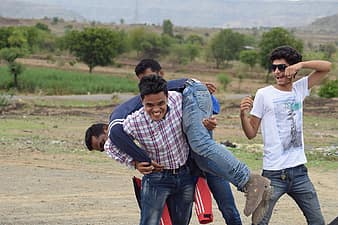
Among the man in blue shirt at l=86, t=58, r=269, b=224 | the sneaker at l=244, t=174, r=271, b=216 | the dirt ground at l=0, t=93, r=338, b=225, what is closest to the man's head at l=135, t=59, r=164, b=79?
the man in blue shirt at l=86, t=58, r=269, b=224

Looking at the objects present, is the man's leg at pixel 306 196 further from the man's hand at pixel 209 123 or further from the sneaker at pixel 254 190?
the man's hand at pixel 209 123

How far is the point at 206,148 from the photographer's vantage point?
5.32m

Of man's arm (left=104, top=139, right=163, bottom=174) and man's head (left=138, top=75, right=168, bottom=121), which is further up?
man's head (left=138, top=75, right=168, bottom=121)

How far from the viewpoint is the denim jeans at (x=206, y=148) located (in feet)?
17.5

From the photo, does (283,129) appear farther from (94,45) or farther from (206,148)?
(94,45)

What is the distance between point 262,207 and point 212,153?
0.62 meters

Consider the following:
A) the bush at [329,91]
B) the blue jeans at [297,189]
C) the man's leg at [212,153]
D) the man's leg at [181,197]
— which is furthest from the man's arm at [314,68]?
the bush at [329,91]

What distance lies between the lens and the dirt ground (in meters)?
9.86

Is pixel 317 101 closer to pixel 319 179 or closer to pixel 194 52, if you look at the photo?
pixel 319 179

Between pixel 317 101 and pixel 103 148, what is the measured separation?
1215 inches

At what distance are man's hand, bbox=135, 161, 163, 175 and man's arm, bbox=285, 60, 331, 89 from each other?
138cm

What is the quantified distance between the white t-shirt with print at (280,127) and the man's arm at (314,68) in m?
0.24

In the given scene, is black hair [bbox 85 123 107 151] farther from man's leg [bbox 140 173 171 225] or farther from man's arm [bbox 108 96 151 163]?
man's leg [bbox 140 173 171 225]

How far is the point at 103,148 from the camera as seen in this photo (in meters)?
5.71
